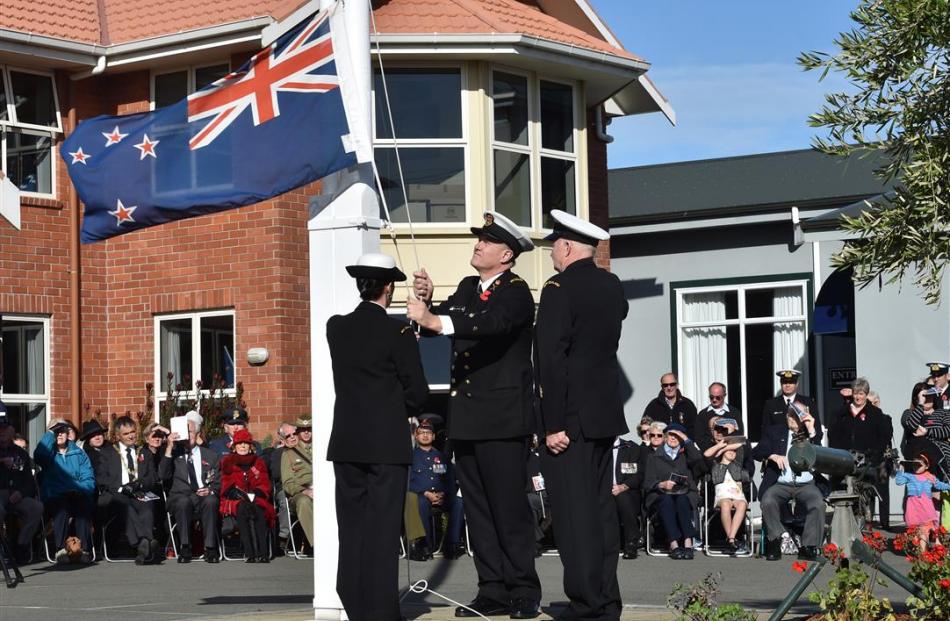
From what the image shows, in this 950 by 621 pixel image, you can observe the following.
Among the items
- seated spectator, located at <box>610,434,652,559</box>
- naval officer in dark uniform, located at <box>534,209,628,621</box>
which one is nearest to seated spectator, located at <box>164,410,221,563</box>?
seated spectator, located at <box>610,434,652,559</box>

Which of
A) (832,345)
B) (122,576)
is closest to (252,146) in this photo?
(122,576)

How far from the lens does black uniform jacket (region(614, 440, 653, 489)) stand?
686 inches

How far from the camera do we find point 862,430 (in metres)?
17.9

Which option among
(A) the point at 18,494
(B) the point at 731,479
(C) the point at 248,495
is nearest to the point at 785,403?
(B) the point at 731,479

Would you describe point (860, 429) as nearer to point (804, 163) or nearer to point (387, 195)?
point (387, 195)

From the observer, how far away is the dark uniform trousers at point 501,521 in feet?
30.3

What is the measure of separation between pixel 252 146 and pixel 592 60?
12.7 meters

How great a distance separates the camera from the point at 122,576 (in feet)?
49.8

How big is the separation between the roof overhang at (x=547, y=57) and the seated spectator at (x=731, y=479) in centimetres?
600

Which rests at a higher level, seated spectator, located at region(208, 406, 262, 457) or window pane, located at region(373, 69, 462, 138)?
window pane, located at region(373, 69, 462, 138)

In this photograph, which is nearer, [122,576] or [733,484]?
[122,576]

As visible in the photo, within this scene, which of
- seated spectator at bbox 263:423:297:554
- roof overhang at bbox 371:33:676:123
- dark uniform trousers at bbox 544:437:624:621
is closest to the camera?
dark uniform trousers at bbox 544:437:624:621

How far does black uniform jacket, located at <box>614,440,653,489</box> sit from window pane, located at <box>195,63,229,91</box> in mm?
7422

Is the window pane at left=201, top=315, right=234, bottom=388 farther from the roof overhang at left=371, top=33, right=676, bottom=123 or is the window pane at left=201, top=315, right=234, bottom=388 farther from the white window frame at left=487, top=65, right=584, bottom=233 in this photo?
the roof overhang at left=371, top=33, right=676, bottom=123
